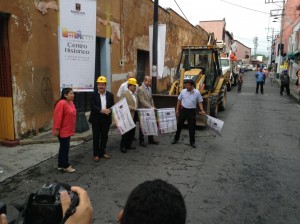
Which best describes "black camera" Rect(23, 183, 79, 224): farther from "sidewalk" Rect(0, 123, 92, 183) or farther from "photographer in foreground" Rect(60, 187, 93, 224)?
"sidewalk" Rect(0, 123, 92, 183)

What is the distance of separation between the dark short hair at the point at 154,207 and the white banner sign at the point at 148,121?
20.7ft

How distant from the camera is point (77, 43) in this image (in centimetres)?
774

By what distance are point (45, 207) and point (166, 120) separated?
667 cm

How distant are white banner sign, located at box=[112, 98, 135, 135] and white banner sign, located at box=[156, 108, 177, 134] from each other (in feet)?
3.70

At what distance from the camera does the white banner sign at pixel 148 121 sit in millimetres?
7637

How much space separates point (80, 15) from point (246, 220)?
6.03 m

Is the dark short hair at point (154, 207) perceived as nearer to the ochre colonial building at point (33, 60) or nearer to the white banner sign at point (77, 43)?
the white banner sign at point (77, 43)

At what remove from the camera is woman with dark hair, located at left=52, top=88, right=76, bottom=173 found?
561 cm

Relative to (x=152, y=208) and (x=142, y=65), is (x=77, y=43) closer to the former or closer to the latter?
(x=152, y=208)

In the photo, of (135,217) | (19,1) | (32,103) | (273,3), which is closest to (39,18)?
(19,1)

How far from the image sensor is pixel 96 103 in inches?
255

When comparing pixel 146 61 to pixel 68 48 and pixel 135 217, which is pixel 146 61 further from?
pixel 135 217

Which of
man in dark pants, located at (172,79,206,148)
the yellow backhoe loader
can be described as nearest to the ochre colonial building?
the yellow backhoe loader

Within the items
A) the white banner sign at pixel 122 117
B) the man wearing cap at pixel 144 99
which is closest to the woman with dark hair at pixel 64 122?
the white banner sign at pixel 122 117
